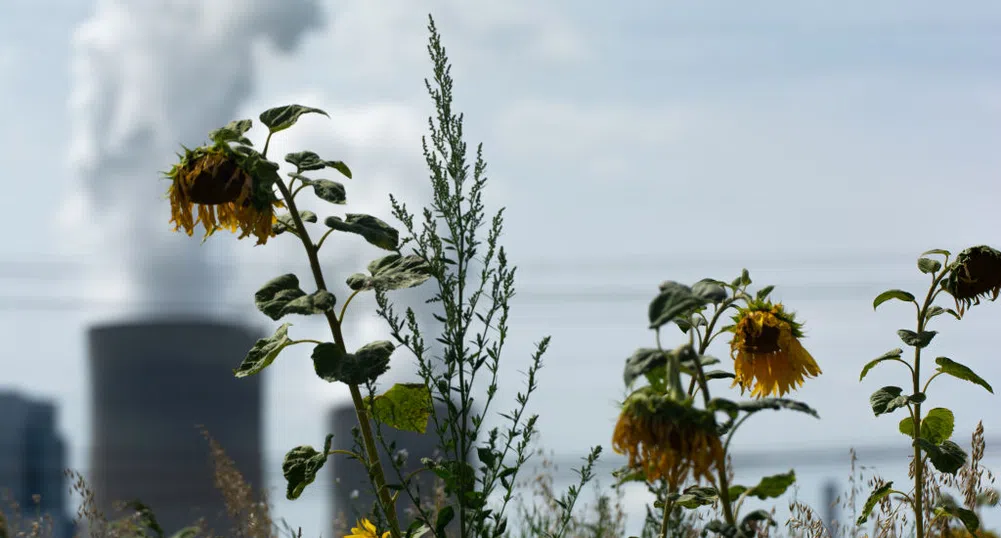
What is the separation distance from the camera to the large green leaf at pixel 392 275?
6.72 ft

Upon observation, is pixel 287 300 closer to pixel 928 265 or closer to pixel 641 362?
pixel 641 362

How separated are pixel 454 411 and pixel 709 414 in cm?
81

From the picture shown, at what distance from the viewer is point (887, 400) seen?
2414 millimetres

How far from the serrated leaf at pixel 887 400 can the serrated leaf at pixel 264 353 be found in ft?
3.81

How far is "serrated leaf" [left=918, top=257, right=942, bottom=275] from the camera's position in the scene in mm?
2402

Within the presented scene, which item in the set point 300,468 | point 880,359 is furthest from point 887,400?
point 300,468

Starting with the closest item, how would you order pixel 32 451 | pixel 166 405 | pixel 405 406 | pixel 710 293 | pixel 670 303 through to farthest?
pixel 670 303 < pixel 710 293 < pixel 405 406 < pixel 166 405 < pixel 32 451

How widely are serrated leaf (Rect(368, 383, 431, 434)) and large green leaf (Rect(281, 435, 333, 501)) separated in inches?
5.7

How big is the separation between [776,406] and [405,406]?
36.0 inches

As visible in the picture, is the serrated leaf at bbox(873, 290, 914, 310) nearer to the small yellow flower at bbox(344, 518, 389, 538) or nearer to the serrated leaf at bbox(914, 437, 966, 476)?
the serrated leaf at bbox(914, 437, 966, 476)

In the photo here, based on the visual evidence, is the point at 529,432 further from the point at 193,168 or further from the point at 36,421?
the point at 36,421

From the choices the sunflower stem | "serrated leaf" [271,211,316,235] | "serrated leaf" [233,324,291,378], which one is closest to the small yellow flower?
the sunflower stem

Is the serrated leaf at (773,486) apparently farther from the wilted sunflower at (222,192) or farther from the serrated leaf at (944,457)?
the wilted sunflower at (222,192)

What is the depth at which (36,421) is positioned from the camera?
49156 millimetres
